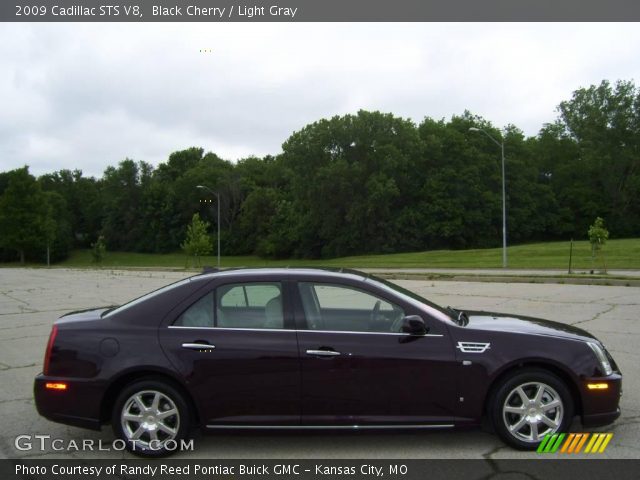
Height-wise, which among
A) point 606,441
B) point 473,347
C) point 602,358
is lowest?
point 606,441

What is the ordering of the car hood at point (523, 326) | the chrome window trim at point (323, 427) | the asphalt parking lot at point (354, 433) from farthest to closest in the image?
the car hood at point (523, 326) → the asphalt parking lot at point (354, 433) → the chrome window trim at point (323, 427)

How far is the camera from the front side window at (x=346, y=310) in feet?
14.3

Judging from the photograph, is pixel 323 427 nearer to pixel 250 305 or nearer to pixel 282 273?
pixel 250 305

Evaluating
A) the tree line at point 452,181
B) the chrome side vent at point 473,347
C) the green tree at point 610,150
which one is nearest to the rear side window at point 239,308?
the chrome side vent at point 473,347

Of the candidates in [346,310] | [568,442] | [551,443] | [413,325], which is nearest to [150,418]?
[346,310]

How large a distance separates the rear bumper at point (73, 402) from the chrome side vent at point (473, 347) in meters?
2.79

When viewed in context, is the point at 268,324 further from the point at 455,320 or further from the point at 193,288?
the point at 455,320

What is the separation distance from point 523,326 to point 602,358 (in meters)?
0.63

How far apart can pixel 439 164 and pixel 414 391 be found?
6413 centimetres

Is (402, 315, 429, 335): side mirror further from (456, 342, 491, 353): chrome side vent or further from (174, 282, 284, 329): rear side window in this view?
(174, 282, 284, 329): rear side window

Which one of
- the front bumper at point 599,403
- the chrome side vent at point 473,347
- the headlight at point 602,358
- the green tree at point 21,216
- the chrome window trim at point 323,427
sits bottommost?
the chrome window trim at point 323,427

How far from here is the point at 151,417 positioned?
13.8 feet

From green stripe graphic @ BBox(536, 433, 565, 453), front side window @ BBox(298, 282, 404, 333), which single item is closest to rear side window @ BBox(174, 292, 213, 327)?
front side window @ BBox(298, 282, 404, 333)

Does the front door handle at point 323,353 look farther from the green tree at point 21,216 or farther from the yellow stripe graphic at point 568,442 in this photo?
the green tree at point 21,216
